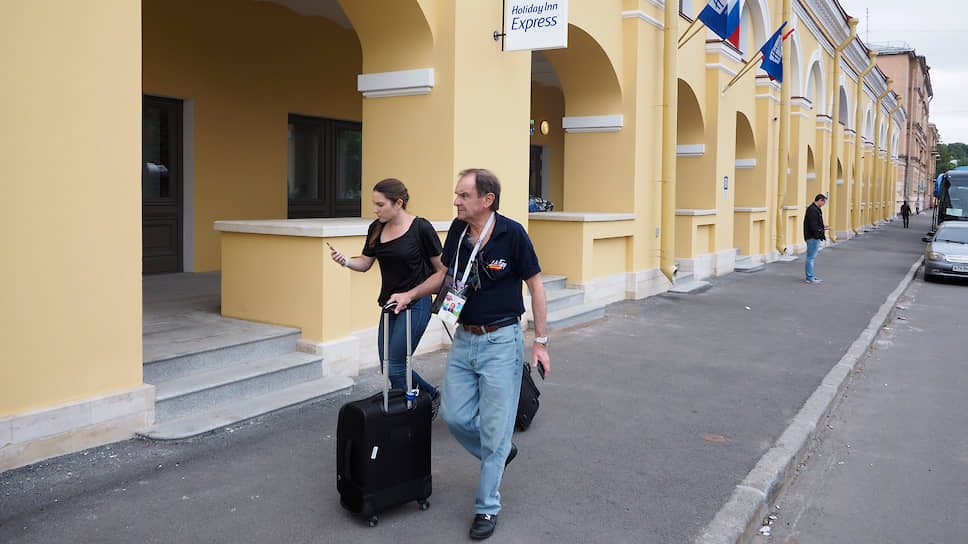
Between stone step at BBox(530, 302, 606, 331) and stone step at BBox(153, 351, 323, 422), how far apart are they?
3.71 m

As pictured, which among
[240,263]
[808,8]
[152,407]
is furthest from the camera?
[808,8]

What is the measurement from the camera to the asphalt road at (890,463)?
4.31 metres

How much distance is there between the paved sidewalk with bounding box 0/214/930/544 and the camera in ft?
12.7

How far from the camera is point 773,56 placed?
16.6 meters

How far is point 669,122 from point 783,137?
883 centimetres

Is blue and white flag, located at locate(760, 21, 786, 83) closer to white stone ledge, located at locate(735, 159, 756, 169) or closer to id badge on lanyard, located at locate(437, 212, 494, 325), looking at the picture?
white stone ledge, located at locate(735, 159, 756, 169)

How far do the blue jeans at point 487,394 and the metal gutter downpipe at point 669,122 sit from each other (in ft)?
32.5

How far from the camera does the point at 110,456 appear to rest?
473 centimetres

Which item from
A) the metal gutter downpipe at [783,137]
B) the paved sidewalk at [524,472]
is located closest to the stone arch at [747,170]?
the metal gutter downpipe at [783,137]

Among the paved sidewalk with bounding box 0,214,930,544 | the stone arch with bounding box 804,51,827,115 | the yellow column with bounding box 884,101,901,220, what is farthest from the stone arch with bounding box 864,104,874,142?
the paved sidewalk with bounding box 0,214,930,544

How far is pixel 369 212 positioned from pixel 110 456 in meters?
4.24

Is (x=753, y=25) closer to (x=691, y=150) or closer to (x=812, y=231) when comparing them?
(x=691, y=150)

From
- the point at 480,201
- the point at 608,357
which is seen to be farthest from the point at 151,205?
the point at 480,201

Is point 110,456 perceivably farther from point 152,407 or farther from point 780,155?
point 780,155
